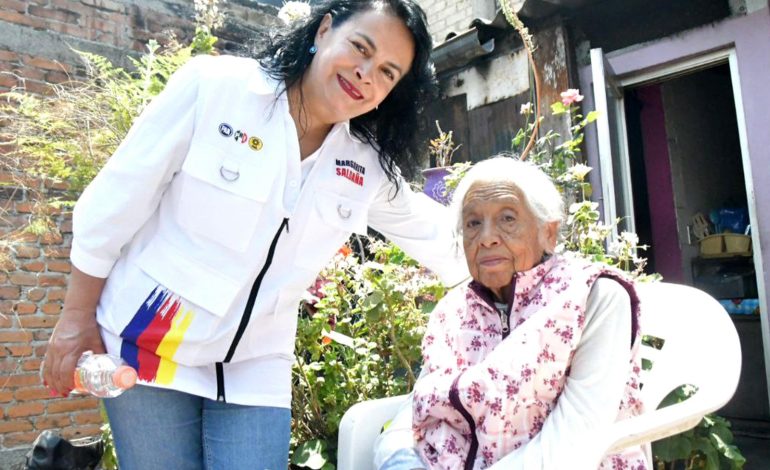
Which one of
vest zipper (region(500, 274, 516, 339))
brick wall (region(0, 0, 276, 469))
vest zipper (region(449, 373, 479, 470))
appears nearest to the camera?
vest zipper (region(449, 373, 479, 470))

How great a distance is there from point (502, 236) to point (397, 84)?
0.57 meters

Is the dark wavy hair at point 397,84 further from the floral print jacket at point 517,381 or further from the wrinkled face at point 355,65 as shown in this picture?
the floral print jacket at point 517,381

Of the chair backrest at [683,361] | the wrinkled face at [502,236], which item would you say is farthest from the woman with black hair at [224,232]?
the chair backrest at [683,361]

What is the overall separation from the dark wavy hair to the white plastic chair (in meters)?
0.84

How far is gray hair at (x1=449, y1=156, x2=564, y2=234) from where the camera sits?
1808 mm

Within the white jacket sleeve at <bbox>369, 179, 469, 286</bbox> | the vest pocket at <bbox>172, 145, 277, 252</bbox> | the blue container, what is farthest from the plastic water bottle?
the blue container

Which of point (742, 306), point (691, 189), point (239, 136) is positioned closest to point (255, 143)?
point (239, 136)

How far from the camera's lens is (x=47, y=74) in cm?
486

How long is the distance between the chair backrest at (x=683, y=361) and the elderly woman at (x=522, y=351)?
0.11 meters

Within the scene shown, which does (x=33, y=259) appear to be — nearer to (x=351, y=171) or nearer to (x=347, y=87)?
(x=351, y=171)

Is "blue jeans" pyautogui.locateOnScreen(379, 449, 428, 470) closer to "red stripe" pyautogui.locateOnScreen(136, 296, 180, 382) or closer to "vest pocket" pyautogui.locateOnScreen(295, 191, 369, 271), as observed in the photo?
"vest pocket" pyautogui.locateOnScreen(295, 191, 369, 271)

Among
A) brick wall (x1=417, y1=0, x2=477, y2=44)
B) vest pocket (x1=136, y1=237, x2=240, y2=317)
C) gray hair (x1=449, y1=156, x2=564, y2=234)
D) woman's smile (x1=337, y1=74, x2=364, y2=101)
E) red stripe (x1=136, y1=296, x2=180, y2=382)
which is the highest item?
brick wall (x1=417, y1=0, x2=477, y2=44)

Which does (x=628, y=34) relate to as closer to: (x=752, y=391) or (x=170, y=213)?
(x=752, y=391)

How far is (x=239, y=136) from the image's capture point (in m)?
1.57
